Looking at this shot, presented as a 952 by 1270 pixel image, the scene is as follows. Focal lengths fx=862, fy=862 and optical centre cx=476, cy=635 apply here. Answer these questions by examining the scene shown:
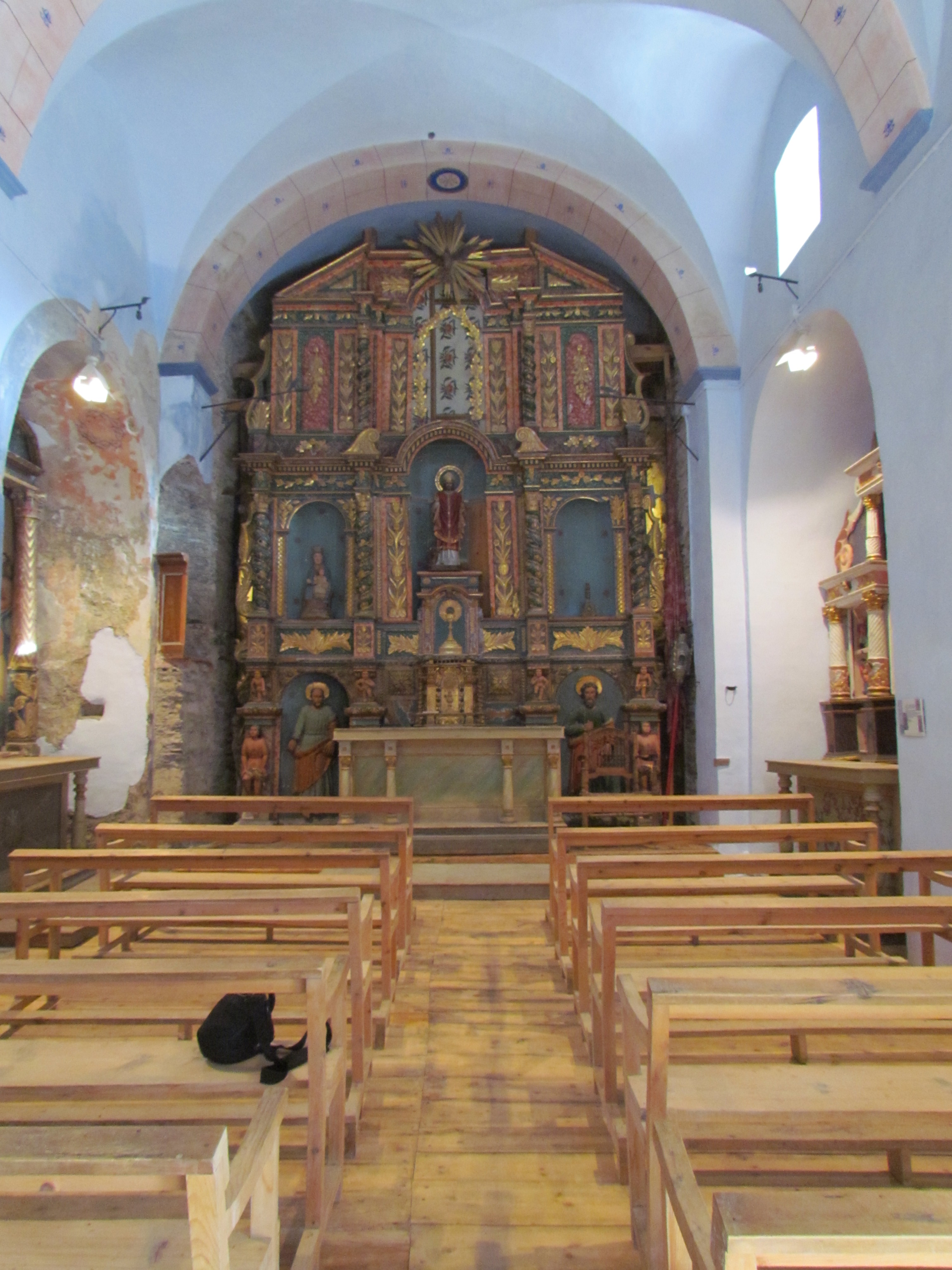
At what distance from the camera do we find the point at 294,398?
1209cm

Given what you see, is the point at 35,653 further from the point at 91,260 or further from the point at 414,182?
the point at 414,182

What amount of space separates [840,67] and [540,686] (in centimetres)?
714

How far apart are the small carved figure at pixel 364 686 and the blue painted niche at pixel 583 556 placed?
273cm

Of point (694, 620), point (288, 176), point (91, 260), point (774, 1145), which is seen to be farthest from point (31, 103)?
point (694, 620)

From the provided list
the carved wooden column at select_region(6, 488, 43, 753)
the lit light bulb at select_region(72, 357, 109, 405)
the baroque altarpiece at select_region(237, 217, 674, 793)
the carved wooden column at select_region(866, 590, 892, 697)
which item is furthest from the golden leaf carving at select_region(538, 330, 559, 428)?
the carved wooden column at select_region(6, 488, 43, 753)

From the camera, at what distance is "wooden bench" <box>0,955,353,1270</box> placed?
2207 millimetres

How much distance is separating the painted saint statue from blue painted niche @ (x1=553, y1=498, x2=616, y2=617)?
3425 millimetres

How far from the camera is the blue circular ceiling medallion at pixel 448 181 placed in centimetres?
1129

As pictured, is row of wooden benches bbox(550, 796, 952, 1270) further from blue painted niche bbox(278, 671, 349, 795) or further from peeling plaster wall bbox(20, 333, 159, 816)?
blue painted niche bbox(278, 671, 349, 795)

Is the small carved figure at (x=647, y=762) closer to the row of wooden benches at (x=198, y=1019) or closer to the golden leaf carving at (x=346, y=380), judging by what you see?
the golden leaf carving at (x=346, y=380)

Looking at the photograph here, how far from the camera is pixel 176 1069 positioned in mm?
2529

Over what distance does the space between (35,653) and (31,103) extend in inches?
203

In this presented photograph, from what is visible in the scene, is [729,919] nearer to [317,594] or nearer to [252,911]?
[252,911]

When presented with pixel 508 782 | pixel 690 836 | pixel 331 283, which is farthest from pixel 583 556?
pixel 690 836
